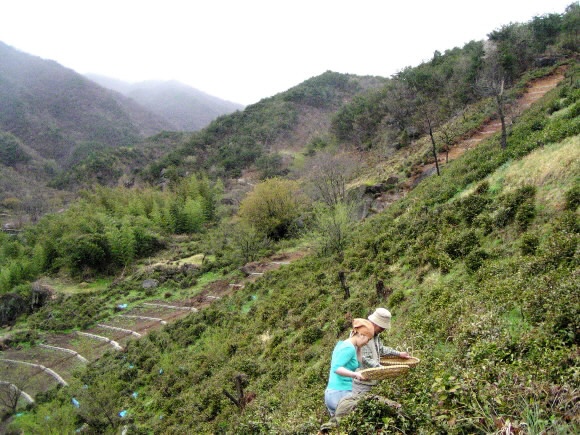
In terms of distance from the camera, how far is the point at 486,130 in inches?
1102

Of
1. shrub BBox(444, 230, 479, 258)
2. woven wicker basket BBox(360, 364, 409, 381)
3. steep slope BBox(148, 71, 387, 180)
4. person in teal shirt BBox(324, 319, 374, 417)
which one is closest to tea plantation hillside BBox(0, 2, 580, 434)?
shrub BBox(444, 230, 479, 258)

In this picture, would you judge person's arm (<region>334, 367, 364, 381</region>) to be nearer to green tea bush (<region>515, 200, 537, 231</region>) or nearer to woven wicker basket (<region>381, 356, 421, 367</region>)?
woven wicker basket (<region>381, 356, 421, 367</region>)

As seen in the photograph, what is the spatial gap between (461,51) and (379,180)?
31423 millimetres

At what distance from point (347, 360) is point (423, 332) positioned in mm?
3072

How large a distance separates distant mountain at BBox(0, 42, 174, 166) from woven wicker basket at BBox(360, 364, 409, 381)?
124 m

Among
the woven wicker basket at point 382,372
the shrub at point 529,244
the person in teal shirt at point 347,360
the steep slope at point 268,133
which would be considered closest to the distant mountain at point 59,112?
the steep slope at point 268,133

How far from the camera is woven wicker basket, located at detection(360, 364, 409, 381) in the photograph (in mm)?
3789

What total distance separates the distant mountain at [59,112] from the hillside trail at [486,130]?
111377mm

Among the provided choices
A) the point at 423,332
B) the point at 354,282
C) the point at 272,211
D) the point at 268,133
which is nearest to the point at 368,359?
the point at 423,332

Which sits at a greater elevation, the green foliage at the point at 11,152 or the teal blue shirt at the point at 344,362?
the green foliage at the point at 11,152

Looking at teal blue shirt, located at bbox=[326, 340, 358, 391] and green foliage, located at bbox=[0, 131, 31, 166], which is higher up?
green foliage, located at bbox=[0, 131, 31, 166]

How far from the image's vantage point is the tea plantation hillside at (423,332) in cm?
354

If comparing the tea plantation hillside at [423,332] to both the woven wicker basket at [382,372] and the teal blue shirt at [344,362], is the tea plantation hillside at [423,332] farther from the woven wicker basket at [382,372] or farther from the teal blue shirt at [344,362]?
the teal blue shirt at [344,362]

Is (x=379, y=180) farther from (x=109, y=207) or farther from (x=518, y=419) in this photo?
(x=109, y=207)
